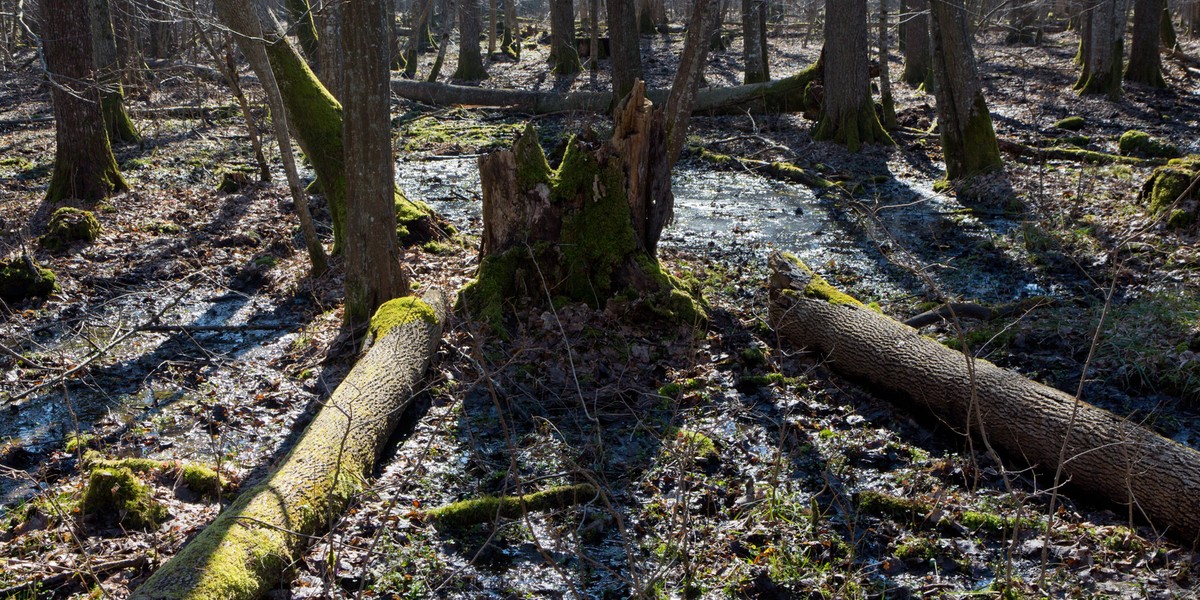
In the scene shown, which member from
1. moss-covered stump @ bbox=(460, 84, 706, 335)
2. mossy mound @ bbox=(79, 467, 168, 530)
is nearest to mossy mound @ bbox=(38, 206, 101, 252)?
moss-covered stump @ bbox=(460, 84, 706, 335)

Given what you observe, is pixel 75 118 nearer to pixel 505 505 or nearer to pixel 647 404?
pixel 647 404

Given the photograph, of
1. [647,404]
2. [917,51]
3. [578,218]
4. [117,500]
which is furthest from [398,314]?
[917,51]

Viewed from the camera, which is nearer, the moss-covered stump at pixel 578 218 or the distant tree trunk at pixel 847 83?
the moss-covered stump at pixel 578 218

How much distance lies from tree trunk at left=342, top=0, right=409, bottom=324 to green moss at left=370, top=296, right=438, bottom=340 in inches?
12.0

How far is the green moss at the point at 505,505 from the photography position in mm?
5398

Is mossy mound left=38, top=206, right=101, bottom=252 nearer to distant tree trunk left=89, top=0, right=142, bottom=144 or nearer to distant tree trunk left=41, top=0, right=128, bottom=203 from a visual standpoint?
distant tree trunk left=41, top=0, right=128, bottom=203

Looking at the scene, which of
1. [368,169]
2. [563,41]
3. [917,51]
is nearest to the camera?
[368,169]

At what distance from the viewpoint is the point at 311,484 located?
5.19 meters

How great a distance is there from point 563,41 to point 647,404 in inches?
848

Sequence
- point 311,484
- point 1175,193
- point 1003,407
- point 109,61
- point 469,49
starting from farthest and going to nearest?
point 469,49
point 109,61
point 1175,193
point 1003,407
point 311,484

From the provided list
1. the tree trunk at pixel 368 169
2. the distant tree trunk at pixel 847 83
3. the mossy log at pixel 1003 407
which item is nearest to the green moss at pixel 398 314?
the tree trunk at pixel 368 169

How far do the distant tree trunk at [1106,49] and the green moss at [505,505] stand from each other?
17987 millimetres

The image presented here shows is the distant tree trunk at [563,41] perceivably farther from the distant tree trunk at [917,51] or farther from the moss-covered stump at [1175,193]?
the moss-covered stump at [1175,193]

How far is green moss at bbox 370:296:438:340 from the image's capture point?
754 cm
